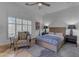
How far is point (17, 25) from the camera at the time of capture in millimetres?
1914

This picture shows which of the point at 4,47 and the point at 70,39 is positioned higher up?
the point at 70,39

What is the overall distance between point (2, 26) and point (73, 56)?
1610 mm

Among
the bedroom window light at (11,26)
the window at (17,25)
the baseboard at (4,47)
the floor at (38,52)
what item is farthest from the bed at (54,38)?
the baseboard at (4,47)

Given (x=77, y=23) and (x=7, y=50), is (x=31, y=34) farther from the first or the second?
(x=77, y=23)

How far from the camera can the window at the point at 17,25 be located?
6.09 ft

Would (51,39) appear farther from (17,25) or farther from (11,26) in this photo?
(11,26)

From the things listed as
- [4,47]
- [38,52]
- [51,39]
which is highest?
[51,39]

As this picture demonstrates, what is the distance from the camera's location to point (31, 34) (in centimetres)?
205

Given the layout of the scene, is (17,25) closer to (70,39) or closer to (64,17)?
(64,17)

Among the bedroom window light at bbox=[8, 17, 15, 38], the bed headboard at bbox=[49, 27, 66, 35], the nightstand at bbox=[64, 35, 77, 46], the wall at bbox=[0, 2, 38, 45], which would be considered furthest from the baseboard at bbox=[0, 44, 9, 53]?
the nightstand at bbox=[64, 35, 77, 46]

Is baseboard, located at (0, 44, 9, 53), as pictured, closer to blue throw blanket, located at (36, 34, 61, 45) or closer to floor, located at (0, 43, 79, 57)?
floor, located at (0, 43, 79, 57)

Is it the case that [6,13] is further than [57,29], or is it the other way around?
[57,29]

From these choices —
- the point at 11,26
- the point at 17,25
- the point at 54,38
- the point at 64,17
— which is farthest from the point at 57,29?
the point at 11,26

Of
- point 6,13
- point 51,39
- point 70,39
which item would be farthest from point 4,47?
point 70,39
